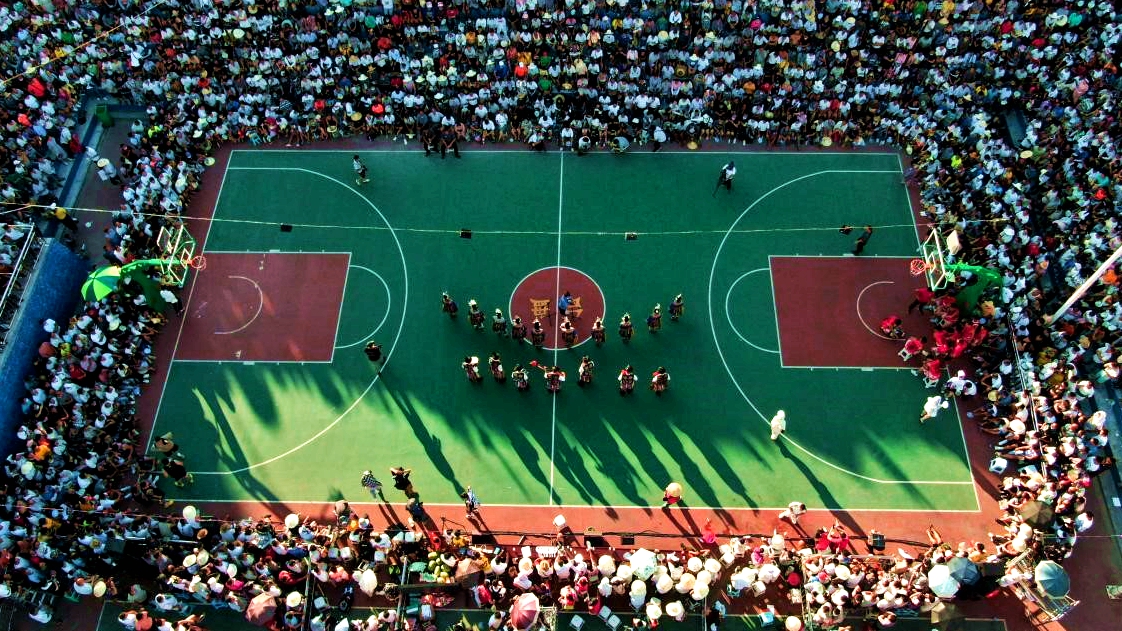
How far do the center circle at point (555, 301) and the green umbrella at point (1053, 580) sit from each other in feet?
54.8

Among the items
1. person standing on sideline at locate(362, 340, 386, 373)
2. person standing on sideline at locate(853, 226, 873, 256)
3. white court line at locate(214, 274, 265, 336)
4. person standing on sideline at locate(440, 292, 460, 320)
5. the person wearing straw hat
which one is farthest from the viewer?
the person wearing straw hat

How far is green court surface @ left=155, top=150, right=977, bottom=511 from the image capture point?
2627 cm

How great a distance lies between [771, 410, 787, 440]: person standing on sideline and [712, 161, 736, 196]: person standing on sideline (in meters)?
10.7

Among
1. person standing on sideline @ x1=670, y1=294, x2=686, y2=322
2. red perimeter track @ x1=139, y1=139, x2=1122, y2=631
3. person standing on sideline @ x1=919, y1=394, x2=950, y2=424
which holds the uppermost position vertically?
person standing on sideline @ x1=670, y1=294, x2=686, y2=322

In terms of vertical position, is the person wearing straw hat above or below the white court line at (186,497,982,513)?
above

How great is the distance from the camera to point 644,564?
73.7 ft

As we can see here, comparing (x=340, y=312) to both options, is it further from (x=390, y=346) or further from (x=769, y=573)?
(x=769, y=573)

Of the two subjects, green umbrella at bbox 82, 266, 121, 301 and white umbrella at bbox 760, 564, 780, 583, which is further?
green umbrella at bbox 82, 266, 121, 301

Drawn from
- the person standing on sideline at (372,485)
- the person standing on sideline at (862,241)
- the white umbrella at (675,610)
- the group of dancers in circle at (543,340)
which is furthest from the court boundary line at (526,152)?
the white umbrella at (675,610)

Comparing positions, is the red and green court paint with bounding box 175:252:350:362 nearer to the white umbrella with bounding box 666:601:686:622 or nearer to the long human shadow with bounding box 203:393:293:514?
the long human shadow with bounding box 203:393:293:514

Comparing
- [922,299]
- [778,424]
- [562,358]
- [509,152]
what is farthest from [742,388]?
[509,152]

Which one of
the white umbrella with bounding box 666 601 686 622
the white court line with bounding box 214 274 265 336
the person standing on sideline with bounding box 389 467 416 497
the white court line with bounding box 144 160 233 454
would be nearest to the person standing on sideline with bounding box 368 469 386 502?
the person standing on sideline with bounding box 389 467 416 497

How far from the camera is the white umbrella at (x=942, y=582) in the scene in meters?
21.7

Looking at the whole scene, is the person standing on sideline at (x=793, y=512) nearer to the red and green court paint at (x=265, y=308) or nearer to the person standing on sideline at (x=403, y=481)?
the person standing on sideline at (x=403, y=481)
